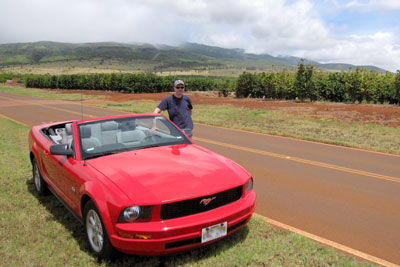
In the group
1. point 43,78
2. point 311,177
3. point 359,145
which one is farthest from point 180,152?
point 43,78

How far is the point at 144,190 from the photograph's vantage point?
125 inches

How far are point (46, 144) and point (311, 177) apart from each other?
17.1 ft

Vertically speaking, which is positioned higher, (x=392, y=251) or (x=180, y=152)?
(x=180, y=152)

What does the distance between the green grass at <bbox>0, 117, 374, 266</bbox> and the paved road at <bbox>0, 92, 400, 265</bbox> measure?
656 mm

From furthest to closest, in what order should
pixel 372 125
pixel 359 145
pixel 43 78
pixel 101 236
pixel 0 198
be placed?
pixel 43 78 < pixel 372 125 < pixel 359 145 < pixel 0 198 < pixel 101 236

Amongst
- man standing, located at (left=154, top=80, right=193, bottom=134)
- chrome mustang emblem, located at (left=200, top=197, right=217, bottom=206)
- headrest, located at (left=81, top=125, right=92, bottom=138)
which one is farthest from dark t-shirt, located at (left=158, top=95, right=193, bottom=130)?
chrome mustang emblem, located at (left=200, top=197, right=217, bottom=206)

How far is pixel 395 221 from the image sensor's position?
4.84 metres

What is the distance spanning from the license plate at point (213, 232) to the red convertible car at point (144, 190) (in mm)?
10

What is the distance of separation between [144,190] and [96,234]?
2.74 feet

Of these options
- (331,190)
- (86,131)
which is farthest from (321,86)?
(86,131)

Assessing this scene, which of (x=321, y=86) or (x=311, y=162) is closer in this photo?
(x=311, y=162)

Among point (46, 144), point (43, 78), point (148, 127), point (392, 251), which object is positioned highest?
point (148, 127)

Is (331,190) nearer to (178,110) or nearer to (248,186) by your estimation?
(248,186)

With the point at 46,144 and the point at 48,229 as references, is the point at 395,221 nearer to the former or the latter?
the point at 48,229
